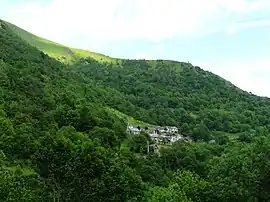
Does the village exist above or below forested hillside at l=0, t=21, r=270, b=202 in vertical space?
below

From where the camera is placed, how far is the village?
6147 inches

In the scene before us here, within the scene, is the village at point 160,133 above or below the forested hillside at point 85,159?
below

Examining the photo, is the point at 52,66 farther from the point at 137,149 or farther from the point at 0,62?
the point at 137,149

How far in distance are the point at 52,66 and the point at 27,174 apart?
10711 centimetres

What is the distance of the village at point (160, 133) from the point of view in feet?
512

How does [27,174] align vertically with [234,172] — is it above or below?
below

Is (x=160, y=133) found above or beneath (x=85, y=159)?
beneath

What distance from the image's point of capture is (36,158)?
8250 centimetres

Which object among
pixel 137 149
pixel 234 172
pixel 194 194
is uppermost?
pixel 234 172

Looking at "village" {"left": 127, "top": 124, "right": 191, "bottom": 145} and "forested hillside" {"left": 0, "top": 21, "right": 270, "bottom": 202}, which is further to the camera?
"village" {"left": 127, "top": 124, "right": 191, "bottom": 145}

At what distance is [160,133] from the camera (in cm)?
17250

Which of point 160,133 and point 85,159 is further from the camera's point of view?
point 160,133

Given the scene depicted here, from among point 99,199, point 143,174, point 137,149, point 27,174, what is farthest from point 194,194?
point 137,149

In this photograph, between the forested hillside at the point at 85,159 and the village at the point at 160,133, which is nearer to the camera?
the forested hillside at the point at 85,159
